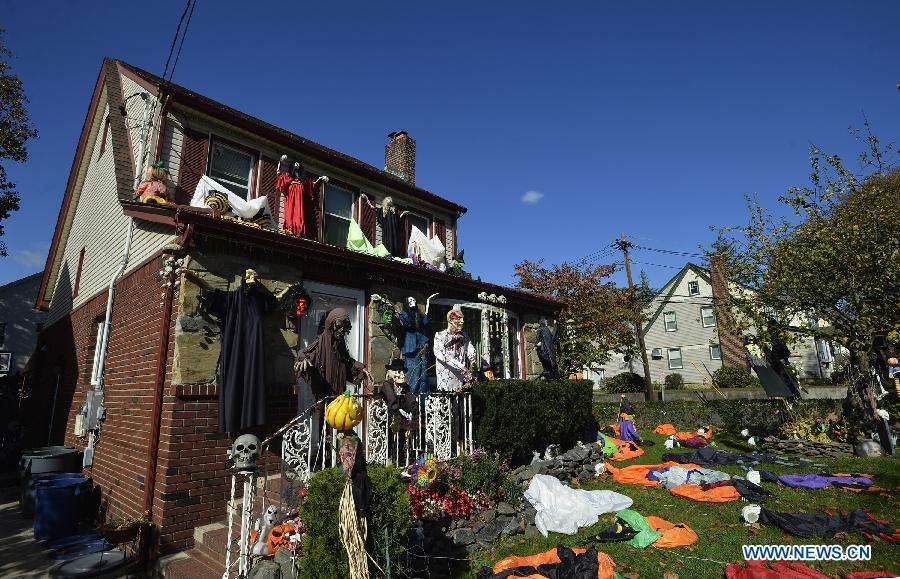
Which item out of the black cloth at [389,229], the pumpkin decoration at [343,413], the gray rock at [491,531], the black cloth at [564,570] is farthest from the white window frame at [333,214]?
the black cloth at [564,570]

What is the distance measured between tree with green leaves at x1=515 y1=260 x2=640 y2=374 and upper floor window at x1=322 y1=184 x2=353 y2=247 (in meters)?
10.6

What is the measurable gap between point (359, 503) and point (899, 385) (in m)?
13.7

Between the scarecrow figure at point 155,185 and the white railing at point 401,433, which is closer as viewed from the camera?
the white railing at point 401,433

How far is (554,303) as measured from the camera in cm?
1342

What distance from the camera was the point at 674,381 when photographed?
109ft

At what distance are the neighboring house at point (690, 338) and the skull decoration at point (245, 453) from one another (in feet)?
107

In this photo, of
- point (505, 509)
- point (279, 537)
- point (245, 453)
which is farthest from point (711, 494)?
point (245, 453)

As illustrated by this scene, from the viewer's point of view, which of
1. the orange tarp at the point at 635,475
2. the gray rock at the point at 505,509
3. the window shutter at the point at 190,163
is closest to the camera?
the gray rock at the point at 505,509

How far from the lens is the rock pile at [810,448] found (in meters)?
10.6

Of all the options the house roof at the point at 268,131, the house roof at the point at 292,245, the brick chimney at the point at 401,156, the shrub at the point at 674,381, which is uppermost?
the brick chimney at the point at 401,156

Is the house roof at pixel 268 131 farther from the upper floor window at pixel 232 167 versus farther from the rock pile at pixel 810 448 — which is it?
the rock pile at pixel 810 448

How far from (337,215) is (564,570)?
391 inches

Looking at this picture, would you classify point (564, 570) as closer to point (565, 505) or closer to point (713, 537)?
point (565, 505)

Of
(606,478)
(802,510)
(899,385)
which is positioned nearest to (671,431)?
(899,385)
